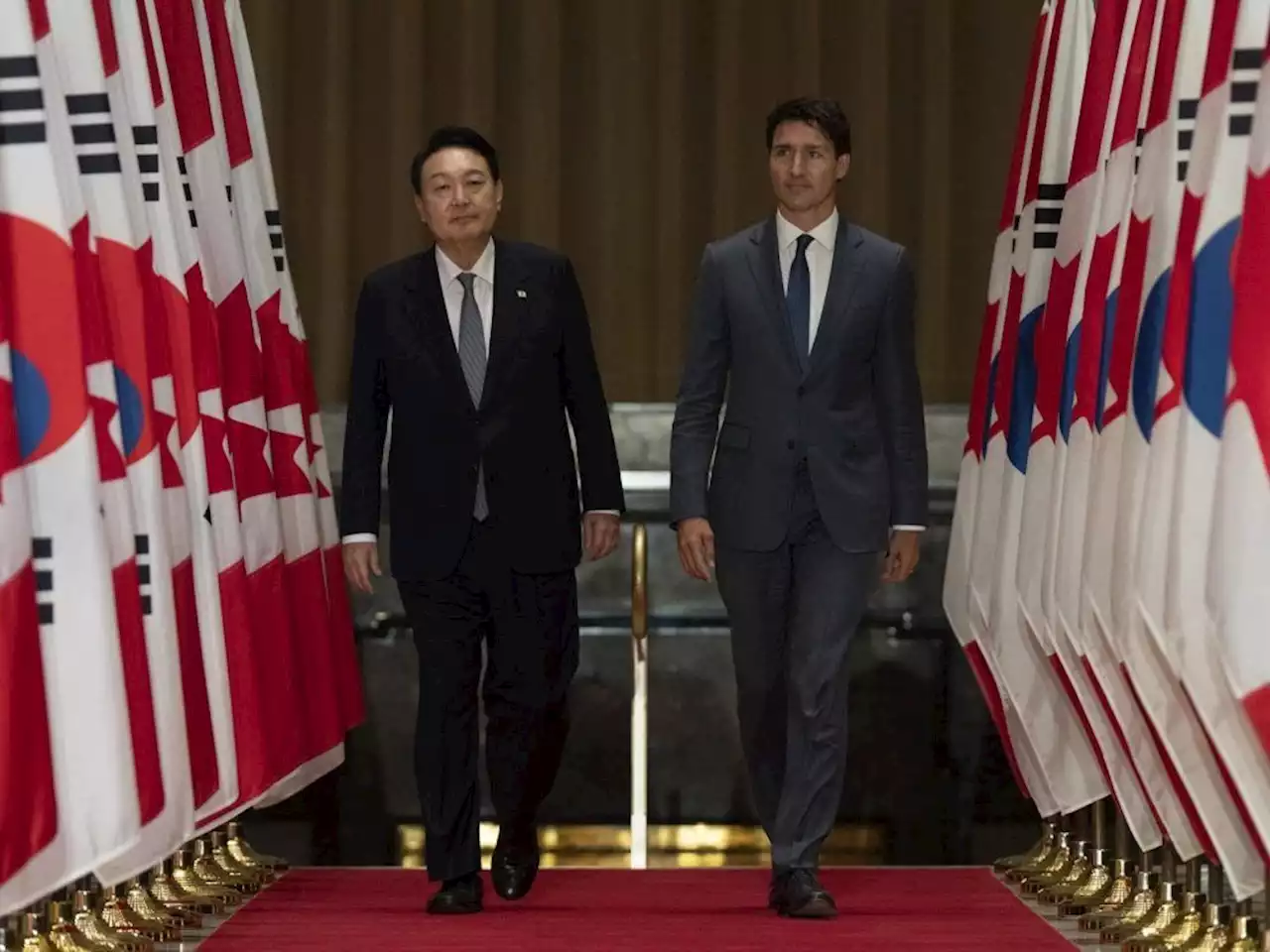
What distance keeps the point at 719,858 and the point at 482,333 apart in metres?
2.25

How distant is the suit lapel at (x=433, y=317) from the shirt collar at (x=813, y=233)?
2.59 ft

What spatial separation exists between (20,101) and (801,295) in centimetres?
196

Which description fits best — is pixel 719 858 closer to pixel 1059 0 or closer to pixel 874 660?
pixel 874 660

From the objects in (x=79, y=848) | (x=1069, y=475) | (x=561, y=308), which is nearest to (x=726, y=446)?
(x=561, y=308)

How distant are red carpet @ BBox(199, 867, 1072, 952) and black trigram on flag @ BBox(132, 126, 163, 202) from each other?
154 cm

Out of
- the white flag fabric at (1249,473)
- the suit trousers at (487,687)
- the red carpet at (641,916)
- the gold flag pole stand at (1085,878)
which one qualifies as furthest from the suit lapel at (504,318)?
the white flag fabric at (1249,473)

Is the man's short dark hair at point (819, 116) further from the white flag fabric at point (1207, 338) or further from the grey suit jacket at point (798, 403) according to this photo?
the white flag fabric at point (1207, 338)

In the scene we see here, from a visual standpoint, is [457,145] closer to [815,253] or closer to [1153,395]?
[815,253]

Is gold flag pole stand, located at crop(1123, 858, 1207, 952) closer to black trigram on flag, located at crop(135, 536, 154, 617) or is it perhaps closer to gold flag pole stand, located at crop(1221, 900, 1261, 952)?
gold flag pole stand, located at crop(1221, 900, 1261, 952)

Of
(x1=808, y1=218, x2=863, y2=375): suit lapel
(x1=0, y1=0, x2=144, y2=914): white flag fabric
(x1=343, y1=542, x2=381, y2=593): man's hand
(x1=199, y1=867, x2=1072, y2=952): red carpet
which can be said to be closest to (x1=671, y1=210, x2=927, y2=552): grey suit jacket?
(x1=808, y1=218, x2=863, y2=375): suit lapel

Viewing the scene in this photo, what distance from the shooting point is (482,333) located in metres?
4.91

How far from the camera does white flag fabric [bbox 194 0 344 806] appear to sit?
5.20m

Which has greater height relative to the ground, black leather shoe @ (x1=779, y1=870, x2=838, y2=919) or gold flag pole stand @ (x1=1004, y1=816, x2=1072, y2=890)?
black leather shoe @ (x1=779, y1=870, x2=838, y2=919)

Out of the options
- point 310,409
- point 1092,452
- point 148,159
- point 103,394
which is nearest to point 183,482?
point 103,394
